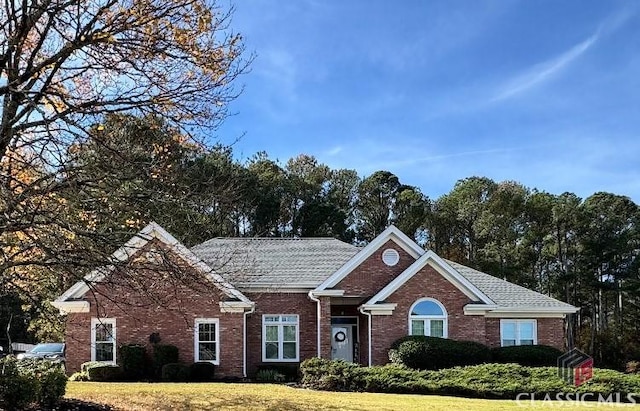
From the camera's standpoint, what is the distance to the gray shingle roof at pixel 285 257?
26.7m

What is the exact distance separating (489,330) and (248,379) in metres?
9.34

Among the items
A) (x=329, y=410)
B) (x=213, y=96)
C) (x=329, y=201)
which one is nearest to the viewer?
(x=213, y=96)

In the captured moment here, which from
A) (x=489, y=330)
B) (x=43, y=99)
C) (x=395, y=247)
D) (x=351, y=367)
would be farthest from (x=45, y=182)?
(x=489, y=330)

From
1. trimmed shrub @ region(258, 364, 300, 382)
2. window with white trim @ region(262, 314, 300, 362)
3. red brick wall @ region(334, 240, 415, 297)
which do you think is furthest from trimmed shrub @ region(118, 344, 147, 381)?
red brick wall @ region(334, 240, 415, 297)

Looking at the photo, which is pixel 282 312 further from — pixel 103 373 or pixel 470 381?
pixel 470 381

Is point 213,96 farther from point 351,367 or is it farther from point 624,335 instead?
point 624,335

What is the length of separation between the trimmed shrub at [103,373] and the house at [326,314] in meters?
1.09

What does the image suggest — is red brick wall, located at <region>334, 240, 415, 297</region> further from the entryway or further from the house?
the entryway

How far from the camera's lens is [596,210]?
164 feet

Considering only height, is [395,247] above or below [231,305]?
above

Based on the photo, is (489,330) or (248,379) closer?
(248,379)

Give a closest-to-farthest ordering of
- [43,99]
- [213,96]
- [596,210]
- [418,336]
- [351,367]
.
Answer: [43,99] < [213,96] < [351,367] < [418,336] < [596,210]

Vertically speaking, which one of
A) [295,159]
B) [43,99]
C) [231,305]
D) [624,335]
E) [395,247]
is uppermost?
[295,159]

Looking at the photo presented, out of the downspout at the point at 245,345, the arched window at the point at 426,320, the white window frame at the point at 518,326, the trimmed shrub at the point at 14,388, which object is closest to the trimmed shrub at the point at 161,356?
the downspout at the point at 245,345
